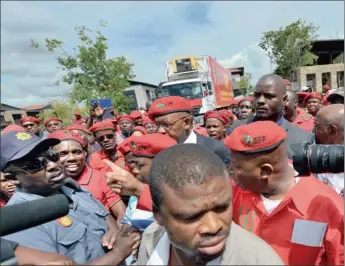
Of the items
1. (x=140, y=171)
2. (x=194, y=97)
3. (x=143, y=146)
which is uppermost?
(x=143, y=146)

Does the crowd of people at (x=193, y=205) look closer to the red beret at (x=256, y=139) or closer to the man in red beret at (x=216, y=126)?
the red beret at (x=256, y=139)

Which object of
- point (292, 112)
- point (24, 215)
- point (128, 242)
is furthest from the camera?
point (292, 112)

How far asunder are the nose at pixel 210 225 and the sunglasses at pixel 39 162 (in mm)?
1299

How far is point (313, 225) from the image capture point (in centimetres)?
177

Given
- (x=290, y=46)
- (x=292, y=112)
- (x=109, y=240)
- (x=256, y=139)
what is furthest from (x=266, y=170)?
(x=290, y=46)

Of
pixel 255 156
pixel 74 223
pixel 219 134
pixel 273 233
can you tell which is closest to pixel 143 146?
pixel 74 223

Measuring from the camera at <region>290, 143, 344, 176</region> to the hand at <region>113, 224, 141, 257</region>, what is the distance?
0.98 meters

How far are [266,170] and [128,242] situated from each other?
0.86m

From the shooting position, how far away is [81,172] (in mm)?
3424

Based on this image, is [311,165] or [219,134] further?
[219,134]

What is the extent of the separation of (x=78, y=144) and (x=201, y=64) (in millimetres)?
15083

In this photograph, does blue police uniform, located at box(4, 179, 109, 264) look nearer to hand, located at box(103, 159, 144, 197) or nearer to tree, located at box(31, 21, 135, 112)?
hand, located at box(103, 159, 144, 197)

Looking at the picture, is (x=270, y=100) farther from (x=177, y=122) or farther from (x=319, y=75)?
(x=319, y=75)

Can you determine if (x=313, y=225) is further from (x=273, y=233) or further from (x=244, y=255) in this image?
(x=244, y=255)
